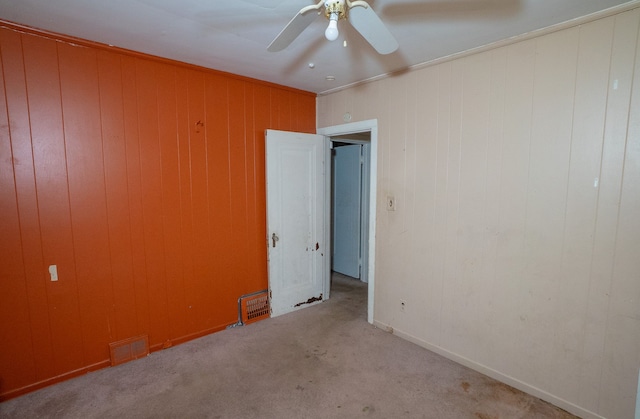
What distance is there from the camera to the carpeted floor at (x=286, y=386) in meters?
2.06

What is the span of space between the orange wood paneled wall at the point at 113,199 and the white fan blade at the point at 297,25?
4.74 ft

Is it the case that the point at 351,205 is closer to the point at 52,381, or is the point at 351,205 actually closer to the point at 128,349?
the point at 128,349

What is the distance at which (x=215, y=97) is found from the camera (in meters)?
2.94

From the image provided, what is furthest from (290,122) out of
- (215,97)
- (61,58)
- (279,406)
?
(279,406)

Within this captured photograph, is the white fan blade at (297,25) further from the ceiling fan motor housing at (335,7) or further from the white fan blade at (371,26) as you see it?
the white fan blade at (371,26)

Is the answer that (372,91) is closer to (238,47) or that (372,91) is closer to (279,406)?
(238,47)

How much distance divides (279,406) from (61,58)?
2.83 metres

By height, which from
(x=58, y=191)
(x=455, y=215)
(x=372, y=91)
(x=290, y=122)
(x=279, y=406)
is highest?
(x=372, y=91)

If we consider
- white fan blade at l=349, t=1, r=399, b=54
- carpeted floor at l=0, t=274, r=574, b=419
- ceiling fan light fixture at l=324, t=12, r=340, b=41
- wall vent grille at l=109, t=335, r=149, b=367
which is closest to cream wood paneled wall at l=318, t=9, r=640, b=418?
carpeted floor at l=0, t=274, r=574, b=419

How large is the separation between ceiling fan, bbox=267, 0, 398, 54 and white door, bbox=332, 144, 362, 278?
307 cm

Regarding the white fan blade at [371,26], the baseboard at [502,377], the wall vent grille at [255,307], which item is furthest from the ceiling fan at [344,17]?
the wall vent grille at [255,307]

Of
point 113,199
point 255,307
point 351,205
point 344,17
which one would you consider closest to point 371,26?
point 344,17

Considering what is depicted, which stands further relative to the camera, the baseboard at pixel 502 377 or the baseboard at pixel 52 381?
the baseboard at pixel 52 381

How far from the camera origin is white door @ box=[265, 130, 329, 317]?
3320mm
